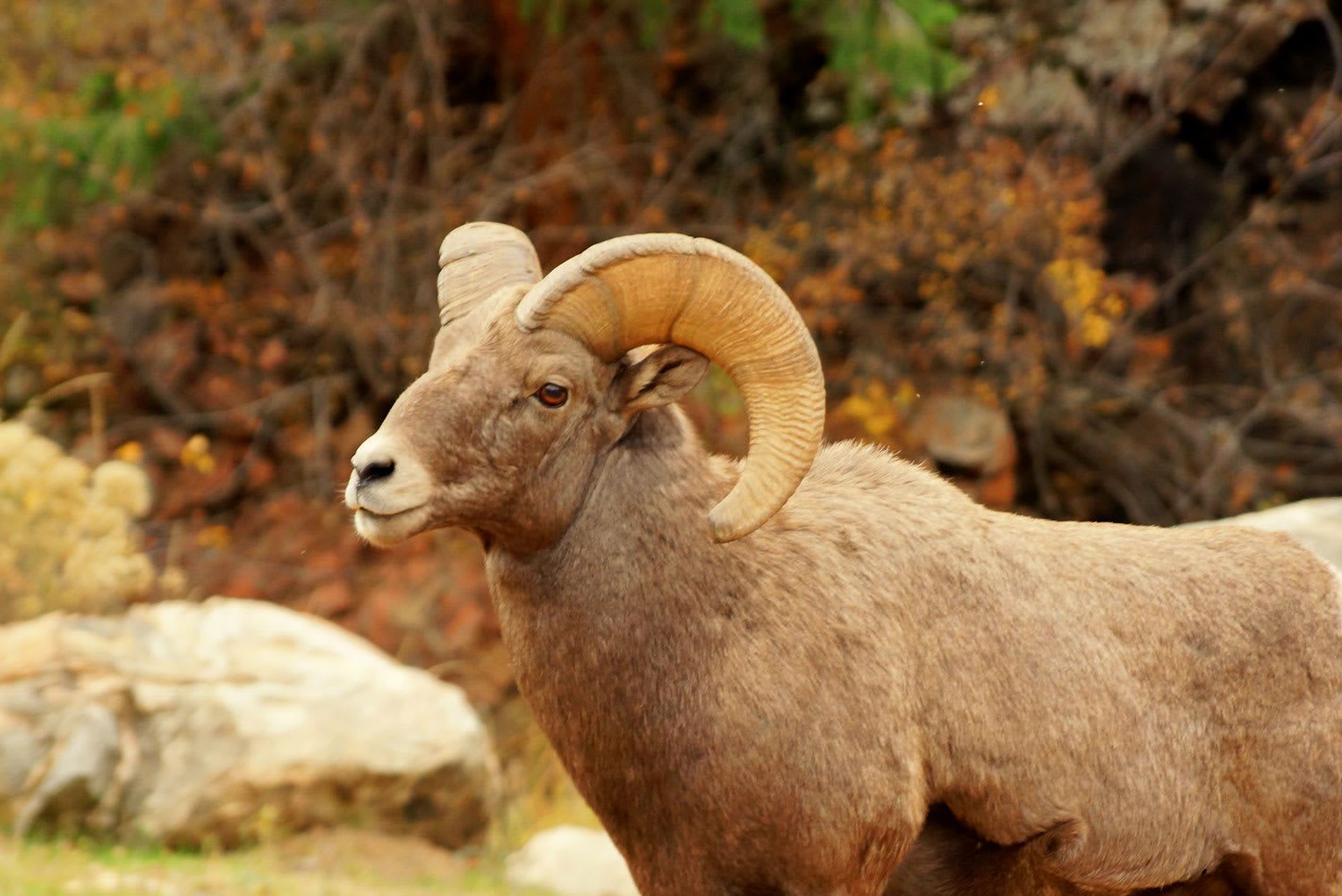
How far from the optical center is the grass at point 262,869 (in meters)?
6.07

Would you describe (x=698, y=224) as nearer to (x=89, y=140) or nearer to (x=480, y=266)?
(x=89, y=140)

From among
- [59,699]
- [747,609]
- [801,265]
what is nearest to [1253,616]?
[747,609]

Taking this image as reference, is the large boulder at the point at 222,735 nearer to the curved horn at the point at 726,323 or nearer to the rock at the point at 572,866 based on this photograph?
the rock at the point at 572,866

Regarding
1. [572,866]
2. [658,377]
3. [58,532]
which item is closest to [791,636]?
[658,377]

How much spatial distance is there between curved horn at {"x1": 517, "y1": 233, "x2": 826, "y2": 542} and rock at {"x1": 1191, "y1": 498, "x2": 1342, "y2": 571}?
352cm

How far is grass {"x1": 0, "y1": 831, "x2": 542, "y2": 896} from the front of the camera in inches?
239

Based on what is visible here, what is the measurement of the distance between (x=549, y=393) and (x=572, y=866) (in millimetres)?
4279

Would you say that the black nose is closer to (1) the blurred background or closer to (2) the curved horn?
(2) the curved horn

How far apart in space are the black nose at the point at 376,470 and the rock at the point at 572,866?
165 inches

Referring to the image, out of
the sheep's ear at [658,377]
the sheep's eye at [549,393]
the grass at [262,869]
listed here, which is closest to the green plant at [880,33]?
the grass at [262,869]

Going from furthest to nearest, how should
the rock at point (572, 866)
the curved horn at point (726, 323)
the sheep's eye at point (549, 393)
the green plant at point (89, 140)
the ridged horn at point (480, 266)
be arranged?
the green plant at point (89, 140) < the rock at point (572, 866) < the ridged horn at point (480, 266) < the sheep's eye at point (549, 393) < the curved horn at point (726, 323)

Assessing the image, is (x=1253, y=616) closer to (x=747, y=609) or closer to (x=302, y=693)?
(x=747, y=609)

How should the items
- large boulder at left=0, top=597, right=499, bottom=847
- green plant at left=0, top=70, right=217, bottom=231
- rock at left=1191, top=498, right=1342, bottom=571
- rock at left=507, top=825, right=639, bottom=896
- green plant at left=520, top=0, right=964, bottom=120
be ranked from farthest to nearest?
green plant at left=0, top=70, right=217, bottom=231 → green plant at left=520, top=0, right=964, bottom=120 → rock at left=507, top=825, right=639, bottom=896 → large boulder at left=0, top=597, right=499, bottom=847 → rock at left=1191, top=498, right=1342, bottom=571

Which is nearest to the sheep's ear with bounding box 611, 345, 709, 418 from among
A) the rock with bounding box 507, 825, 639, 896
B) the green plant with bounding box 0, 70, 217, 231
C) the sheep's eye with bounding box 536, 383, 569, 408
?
the sheep's eye with bounding box 536, 383, 569, 408
